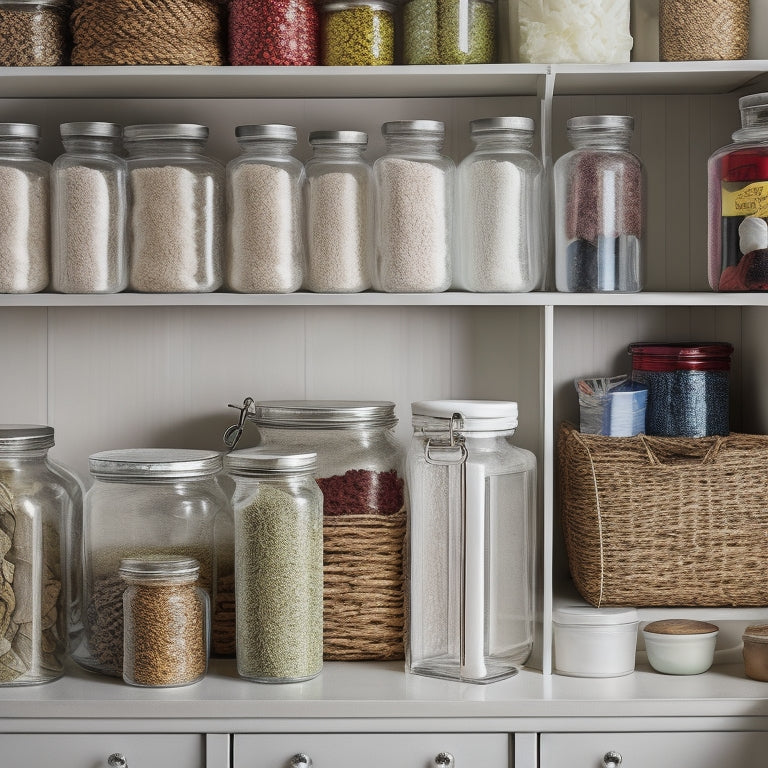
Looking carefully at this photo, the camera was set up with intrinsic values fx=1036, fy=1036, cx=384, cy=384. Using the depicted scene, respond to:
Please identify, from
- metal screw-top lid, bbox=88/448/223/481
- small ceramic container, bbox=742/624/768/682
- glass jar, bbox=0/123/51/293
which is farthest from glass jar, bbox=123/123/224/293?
small ceramic container, bbox=742/624/768/682

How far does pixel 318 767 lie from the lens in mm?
1325

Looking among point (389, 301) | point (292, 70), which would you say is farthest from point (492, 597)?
point (292, 70)

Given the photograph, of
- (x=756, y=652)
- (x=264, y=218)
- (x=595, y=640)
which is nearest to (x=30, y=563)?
(x=264, y=218)

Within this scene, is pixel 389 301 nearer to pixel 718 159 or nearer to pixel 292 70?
pixel 292 70

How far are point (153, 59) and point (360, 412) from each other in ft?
1.86

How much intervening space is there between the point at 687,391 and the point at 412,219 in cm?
48

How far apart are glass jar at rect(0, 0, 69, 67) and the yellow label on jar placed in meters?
0.94

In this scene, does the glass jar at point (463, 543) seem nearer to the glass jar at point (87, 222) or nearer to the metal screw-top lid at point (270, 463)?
the metal screw-top lid at point (270, 463)

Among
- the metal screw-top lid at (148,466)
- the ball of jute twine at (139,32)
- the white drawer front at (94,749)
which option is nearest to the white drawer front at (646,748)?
the white drawer front at (94,749)

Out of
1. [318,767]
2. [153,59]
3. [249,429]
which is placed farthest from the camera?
[249,429]

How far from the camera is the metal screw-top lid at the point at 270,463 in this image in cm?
135

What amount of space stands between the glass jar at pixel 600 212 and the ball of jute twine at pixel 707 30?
13 cm

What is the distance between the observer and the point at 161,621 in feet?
4.36

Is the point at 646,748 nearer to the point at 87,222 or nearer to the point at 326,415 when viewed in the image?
the point at 326,415
